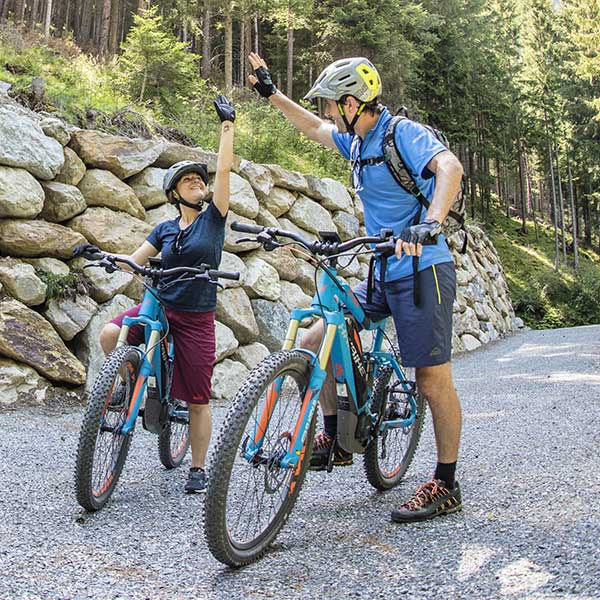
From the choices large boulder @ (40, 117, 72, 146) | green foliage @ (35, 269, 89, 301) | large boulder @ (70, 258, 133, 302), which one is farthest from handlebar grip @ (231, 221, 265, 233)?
large boulder @ (40, 117, 72, 146)

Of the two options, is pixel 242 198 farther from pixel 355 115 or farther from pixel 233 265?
pixel 355 115

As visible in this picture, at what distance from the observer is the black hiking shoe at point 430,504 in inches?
118

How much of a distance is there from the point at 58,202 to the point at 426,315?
194 inches

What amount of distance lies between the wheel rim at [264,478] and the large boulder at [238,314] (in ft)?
16.2

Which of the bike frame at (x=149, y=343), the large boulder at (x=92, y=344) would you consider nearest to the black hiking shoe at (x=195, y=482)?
the bike frame at (x=149, y=343)

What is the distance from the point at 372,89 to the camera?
10.2ft

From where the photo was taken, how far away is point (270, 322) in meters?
8.15

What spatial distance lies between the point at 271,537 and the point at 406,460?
4.36ft

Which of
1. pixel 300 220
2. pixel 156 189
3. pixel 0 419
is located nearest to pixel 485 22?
pixel 300 220

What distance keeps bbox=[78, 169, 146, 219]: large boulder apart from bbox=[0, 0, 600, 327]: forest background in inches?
54.7

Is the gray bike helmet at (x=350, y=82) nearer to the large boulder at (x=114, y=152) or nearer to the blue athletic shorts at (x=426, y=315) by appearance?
the blue athletic shorts at (x=426, y=315)

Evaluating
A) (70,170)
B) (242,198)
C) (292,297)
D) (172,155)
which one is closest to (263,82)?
(70,170)

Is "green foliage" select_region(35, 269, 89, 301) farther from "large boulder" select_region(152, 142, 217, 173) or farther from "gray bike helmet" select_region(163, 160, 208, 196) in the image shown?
"gray bike helmet" select_region(163, 160, 208, 196)

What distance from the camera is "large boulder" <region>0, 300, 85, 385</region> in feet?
19.2
